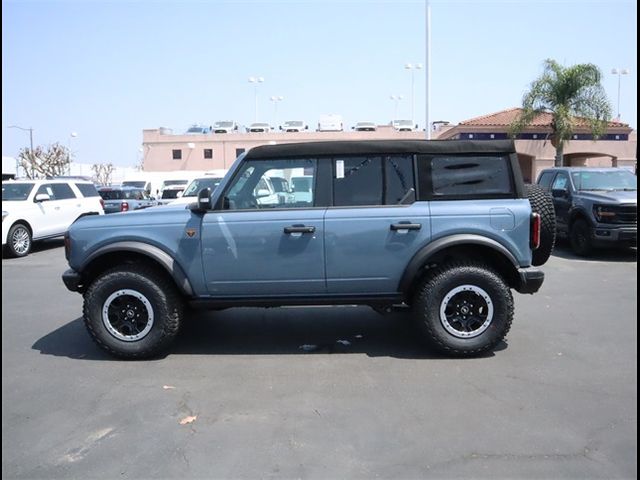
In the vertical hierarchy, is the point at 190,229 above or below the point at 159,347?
above

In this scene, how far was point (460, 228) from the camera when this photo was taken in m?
5.00

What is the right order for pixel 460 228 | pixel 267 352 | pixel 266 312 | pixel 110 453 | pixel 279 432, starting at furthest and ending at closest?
pixel 266 312 → pixel 267 352 → pixel 460 228 → pixel 279 432 → pixel 110 453

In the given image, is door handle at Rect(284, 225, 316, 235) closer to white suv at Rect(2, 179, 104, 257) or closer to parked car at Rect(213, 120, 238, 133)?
white suv at Rect(2, 179, 104, 257)

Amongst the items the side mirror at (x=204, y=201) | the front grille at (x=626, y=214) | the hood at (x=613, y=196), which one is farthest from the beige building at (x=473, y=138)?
the side mirror at (x=204, y=201)

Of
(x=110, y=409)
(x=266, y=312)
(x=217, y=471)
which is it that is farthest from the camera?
(x=266, y=312)

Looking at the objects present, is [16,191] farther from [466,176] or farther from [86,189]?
[466,176]

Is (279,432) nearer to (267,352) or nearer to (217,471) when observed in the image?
(217,471)

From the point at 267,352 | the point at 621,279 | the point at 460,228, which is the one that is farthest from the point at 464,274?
the point at 621,279

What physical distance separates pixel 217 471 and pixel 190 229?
8.02ft

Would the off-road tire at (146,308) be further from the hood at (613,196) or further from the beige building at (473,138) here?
the hood at (613,196)

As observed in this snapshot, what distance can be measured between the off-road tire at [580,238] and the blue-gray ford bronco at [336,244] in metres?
6.38

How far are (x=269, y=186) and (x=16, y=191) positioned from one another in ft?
35.8

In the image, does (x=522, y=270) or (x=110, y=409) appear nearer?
(x=110, y=409)

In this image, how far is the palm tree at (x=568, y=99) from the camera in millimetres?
24734
